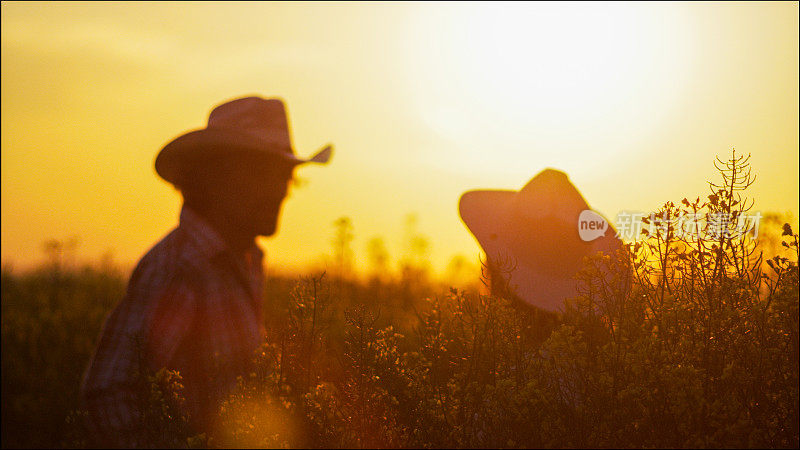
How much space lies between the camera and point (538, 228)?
5.29 m

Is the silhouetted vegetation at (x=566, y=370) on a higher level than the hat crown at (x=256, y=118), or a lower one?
lower

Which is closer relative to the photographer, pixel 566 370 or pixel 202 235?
pixel 566 370

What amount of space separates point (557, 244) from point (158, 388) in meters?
3.44

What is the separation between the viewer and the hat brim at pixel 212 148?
18.8 feet

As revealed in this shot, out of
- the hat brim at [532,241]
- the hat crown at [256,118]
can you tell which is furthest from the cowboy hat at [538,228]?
the hat crown at [256,118]

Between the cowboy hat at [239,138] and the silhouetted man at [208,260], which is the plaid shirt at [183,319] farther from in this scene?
the cowboy hat at [239,138]

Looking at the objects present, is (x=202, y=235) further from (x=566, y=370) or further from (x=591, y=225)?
(x=566, y=370)

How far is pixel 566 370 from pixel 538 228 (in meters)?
2.85

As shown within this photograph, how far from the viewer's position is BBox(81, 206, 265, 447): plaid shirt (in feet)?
13.9

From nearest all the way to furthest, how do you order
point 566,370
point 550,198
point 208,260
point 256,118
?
point 566,370 → point 550,198 → point 208,260 → point 256,118

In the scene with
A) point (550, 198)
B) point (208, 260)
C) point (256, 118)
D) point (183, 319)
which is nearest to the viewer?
point (183, 319)

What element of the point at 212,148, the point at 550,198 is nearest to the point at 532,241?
the point at 550,198

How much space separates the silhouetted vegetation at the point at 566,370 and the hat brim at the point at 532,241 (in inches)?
55.9

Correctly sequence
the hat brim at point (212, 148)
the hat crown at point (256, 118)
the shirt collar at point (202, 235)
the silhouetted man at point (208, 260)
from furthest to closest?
the hat crown at point (256, 118)
the hat brim at point (212, 148)
the shirt collar at point (202, 235)
the silhouetted man at point (208, 260)
